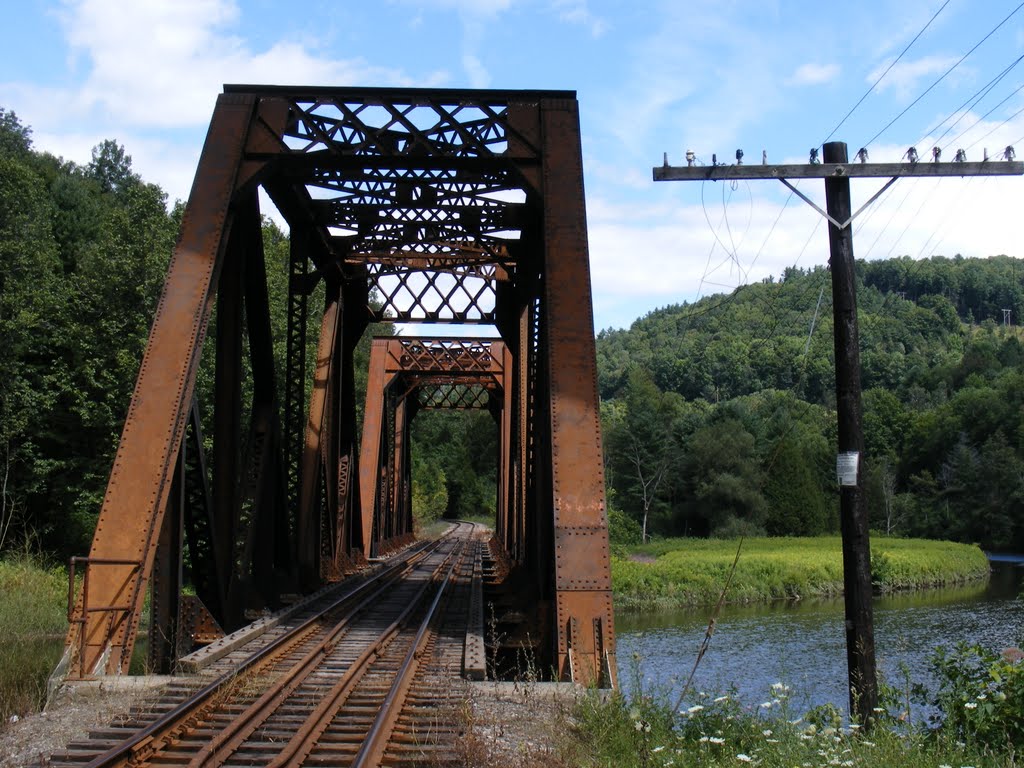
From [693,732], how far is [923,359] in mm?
122706

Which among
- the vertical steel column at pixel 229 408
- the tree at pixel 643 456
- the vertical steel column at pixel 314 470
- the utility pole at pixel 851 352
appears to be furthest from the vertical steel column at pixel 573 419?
the tree at pixel 643 456

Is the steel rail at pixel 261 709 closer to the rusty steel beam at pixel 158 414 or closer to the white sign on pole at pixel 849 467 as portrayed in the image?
the rusty steel beam at pixel 158 414

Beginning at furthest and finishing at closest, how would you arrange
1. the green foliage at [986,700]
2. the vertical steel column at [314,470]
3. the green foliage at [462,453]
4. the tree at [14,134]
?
the green foliage at [462,453] → the tree at [14,134] → the vertical steel column at [314,470] → the green foliage at [986,700]

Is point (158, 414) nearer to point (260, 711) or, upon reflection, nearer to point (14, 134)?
point (260, 711)

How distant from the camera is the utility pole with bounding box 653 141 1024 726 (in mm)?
8836

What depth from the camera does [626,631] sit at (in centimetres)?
2608

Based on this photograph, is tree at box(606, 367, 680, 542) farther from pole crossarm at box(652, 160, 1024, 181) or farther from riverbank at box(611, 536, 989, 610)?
pole crossarm at box(652, 160, 1024, 181)

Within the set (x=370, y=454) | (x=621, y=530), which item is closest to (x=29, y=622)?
(x=370, y=454)

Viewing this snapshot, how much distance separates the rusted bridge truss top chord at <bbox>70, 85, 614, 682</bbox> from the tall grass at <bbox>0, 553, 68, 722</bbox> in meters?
2.07

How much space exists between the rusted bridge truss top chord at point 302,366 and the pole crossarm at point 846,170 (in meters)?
1.40

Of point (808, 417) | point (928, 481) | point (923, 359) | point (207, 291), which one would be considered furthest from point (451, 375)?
point (923, 359)

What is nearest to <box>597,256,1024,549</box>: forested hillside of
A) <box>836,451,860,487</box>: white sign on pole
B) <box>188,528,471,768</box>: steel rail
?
<box>836,451,860,487</box>: white sign on pole

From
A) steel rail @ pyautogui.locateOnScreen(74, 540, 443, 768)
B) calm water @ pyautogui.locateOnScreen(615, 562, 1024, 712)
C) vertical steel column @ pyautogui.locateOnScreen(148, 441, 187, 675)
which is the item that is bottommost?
calm water @ pyautogui.locateOnScreen(615, 562, 1024, 712)

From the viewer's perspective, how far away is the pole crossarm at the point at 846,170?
9453 mm
